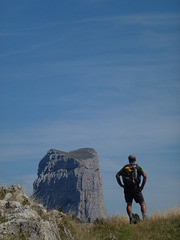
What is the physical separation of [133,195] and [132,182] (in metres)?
0.56

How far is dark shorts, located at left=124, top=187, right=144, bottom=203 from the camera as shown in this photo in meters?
14.1

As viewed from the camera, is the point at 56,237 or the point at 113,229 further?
the point at 113,229

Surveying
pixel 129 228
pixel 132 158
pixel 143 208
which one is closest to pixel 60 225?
pixel 129 228

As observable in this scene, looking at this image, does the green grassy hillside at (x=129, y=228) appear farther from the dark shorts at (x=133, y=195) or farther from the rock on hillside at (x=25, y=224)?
the rock on hillside at (x=25, y=224)

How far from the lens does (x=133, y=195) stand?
14.1 metres

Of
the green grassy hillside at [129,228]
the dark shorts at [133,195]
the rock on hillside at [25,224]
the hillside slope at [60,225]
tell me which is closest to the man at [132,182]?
the dark shorts at [133,195]

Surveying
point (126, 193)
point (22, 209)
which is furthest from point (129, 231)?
point (22, 209)

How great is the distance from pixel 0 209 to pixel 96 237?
4.31 meters

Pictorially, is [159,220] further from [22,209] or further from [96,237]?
[22,209]

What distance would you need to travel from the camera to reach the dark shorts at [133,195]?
46.1ft

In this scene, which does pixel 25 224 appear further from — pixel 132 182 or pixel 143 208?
pixel 143 208

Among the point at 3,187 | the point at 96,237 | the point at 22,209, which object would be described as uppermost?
the point at 3,187

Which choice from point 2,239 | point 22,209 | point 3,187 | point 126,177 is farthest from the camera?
point 126,177

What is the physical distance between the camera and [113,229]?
13633 millimetres
